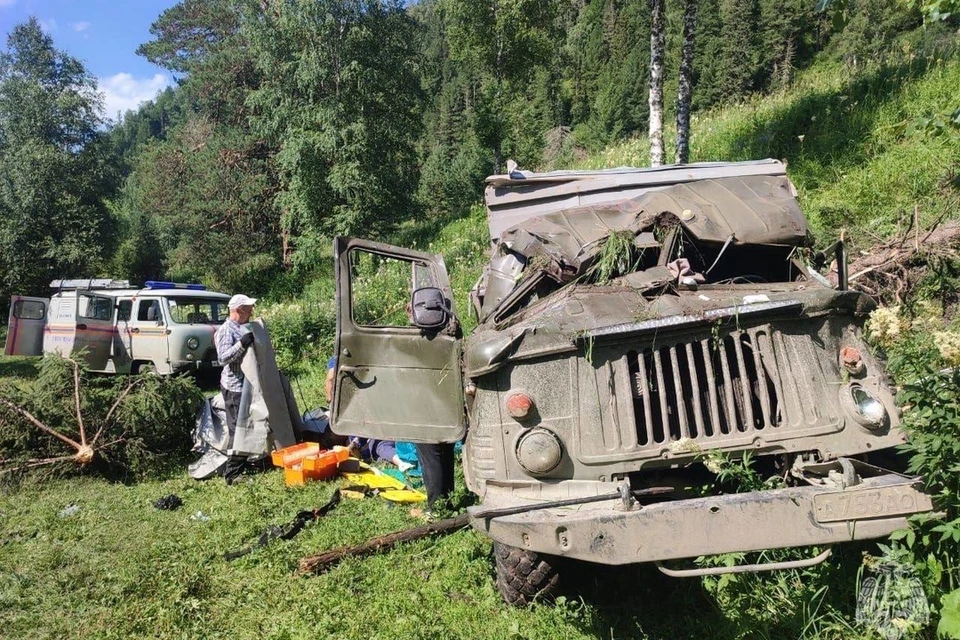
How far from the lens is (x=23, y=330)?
12.7 metres

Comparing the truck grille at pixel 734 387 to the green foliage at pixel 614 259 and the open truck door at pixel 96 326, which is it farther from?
the open truck door at pixel 96 326

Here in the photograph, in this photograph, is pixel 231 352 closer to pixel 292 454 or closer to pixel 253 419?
pixel 253 419

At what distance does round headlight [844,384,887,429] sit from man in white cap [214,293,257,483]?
495 centimetres

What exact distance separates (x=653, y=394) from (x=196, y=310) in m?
11.2

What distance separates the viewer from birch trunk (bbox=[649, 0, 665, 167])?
11.1 metres

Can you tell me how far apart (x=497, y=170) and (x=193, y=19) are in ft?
72.6

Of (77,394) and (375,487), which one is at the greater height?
(77,394)

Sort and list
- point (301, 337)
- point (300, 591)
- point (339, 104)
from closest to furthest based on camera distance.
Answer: point (300, 591) < point (301, 337) < point (339, 104)

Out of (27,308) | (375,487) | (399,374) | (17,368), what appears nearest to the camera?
(399,374)

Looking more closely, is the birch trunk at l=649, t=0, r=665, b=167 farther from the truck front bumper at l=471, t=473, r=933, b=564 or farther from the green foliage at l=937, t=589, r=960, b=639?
the green foliage at l=937, t=589, r=960, b=639

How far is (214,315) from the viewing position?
1260 cm

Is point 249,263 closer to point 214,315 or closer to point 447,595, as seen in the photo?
point 214,315

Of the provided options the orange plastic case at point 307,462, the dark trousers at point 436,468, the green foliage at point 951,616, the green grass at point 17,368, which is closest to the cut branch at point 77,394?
the orange plastic case at point 307,462

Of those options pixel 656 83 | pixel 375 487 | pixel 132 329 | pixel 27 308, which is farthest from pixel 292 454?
pixel 27 308
